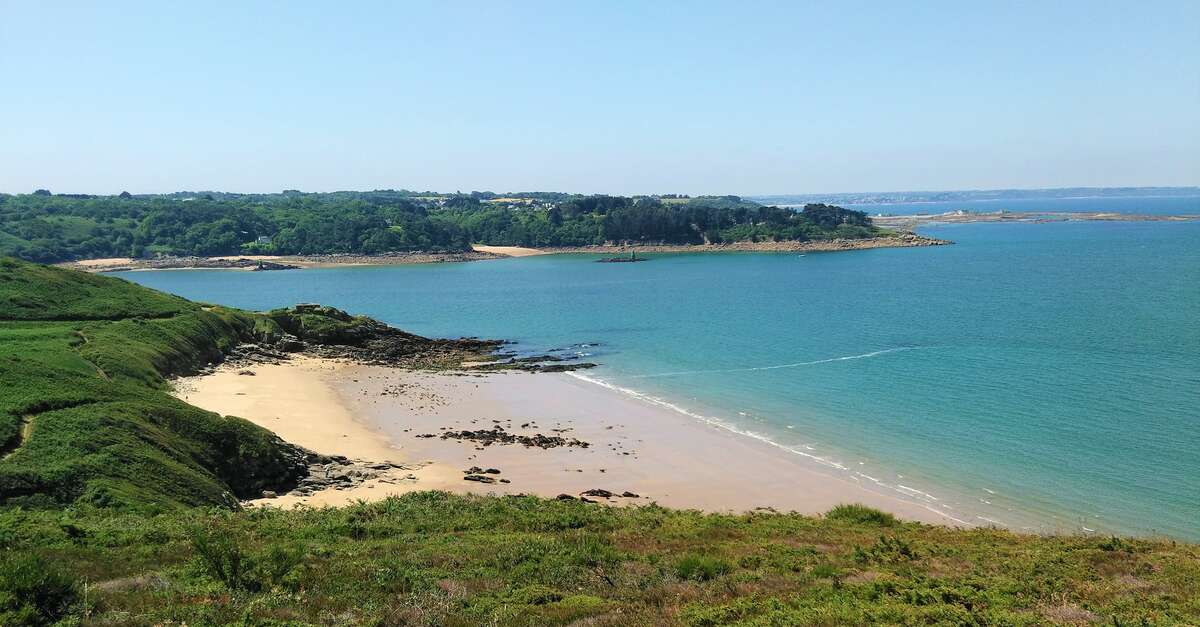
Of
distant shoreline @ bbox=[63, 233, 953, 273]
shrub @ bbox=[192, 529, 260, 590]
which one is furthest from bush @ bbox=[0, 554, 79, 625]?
distant shoreline @ bbox=[63, 233, 953, 273]

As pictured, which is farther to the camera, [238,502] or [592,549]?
[238,502]

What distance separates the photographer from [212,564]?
1480cm

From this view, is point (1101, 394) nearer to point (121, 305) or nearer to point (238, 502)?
point (238, 502)

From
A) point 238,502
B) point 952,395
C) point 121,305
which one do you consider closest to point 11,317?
point 121,305

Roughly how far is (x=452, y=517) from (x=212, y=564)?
28.0 feet

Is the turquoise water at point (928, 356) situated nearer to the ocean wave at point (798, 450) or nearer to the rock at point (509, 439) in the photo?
the ocean wave at point (798, 450)

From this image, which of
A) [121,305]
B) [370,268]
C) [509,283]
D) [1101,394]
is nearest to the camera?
[1101,394]

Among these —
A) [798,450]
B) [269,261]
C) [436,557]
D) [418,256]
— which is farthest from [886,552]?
[269,261]

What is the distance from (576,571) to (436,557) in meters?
3.18

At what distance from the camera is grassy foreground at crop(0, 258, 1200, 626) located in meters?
13.1

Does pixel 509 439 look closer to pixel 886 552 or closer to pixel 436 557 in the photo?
pixel 436 557

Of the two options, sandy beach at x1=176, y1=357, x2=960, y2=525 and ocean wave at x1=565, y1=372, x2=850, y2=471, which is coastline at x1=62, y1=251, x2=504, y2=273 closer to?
sandy beach at x1=176, y1=357, x2=960, y2=525

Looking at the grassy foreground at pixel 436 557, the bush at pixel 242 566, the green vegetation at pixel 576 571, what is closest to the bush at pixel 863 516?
the grassy foreground at pixel 436 557

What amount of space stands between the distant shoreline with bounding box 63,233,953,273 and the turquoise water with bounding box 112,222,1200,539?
121ft
